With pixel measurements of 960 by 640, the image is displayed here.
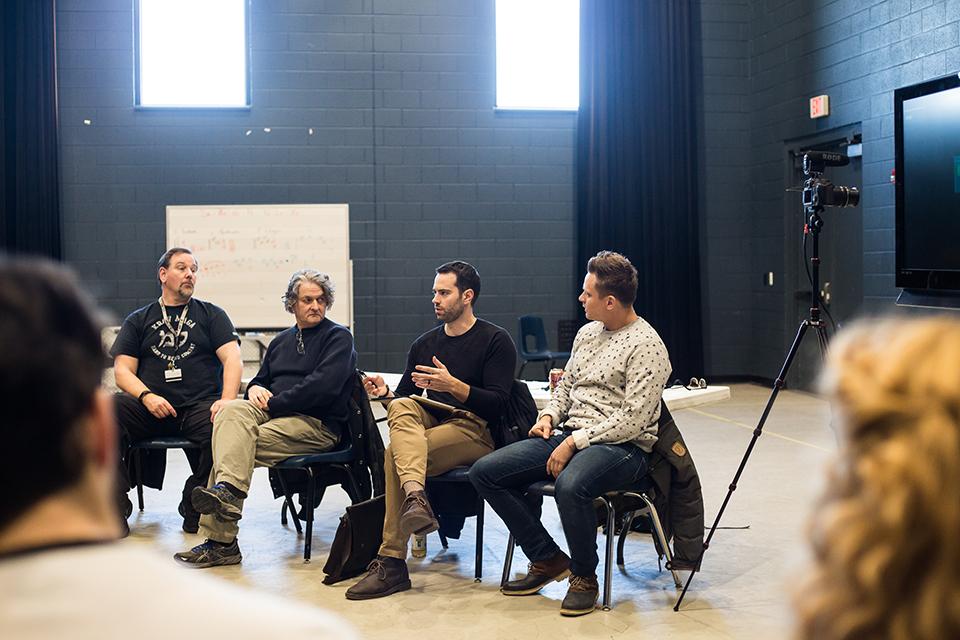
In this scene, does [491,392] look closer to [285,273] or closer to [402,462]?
[402,462]

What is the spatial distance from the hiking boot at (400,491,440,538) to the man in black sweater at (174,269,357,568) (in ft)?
2.11

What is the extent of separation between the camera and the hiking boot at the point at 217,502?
399 centimetres

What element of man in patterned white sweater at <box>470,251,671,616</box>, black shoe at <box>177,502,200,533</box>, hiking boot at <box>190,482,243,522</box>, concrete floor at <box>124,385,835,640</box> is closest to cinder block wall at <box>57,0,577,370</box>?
concrete floor at <box>124,385,835,640</box>

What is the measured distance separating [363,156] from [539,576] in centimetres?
590

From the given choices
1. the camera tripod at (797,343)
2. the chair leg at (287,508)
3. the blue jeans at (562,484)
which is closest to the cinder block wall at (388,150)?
the chair leg at (287,508)

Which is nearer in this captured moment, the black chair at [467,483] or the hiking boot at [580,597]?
the hiking boot at [580,597]

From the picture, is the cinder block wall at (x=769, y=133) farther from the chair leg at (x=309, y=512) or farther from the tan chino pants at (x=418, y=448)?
the chair leg at (x=309, y=512)

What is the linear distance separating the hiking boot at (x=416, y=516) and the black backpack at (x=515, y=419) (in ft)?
1.43

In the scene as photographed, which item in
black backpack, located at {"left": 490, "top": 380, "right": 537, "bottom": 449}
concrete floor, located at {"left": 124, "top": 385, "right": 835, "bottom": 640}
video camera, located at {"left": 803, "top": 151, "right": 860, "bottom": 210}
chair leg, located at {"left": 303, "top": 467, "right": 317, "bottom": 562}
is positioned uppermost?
video camera, located at {"left": 803, "top": 151, "right": 860, "bottom": 210}

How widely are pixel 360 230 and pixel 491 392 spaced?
5257mm

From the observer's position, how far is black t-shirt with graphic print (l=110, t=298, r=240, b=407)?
15.4 ft

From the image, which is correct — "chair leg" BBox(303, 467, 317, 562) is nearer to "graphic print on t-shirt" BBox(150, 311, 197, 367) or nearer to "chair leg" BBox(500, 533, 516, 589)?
"chair leg" BBox(500, 533, 516, 589)

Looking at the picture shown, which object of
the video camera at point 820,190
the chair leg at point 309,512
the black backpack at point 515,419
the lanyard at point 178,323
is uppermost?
the video camera at point 820,190

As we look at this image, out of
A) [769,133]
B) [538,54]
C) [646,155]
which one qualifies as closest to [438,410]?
[646,155]
